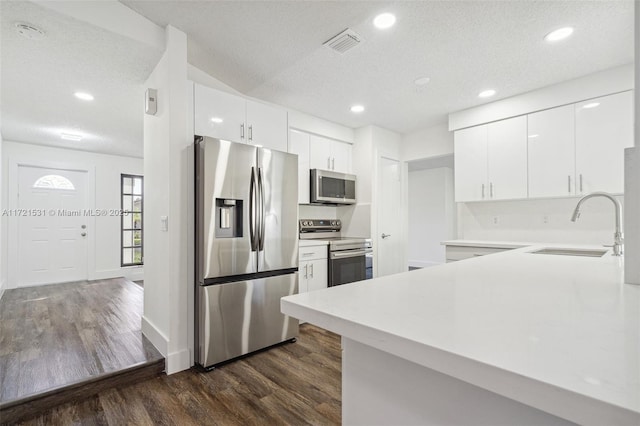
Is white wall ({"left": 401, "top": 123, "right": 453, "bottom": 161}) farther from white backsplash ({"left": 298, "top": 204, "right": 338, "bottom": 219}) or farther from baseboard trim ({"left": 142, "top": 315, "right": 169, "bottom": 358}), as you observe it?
baseboard trim ({"left": 142, "top": 315, "right": 169, "bottom": 358})

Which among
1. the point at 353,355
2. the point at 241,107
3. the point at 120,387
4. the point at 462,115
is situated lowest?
the point at 120,387

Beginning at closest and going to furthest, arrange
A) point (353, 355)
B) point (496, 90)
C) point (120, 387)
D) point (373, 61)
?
point (353, 355), point (120, 387), point (373, 61), point (496, 90)

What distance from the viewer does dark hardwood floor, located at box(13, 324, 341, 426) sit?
Answer: 1.70 m

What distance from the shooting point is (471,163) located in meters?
3.67

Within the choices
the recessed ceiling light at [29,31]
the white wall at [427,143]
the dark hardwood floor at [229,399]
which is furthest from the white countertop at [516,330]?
the white wall at [427,143]

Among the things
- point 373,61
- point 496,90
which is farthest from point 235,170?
point 496,90

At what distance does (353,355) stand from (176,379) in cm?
192

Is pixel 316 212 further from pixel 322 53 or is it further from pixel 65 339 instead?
pixel 65 339

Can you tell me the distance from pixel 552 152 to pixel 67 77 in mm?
4713

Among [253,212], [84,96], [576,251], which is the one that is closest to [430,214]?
[576,251]

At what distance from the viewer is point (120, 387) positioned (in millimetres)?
2037

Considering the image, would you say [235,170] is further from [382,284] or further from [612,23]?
[612,23]

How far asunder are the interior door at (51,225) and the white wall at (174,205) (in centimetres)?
396

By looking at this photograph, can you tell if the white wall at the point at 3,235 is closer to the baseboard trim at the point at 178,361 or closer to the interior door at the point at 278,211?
the baseboard trim at the point at 178,361
